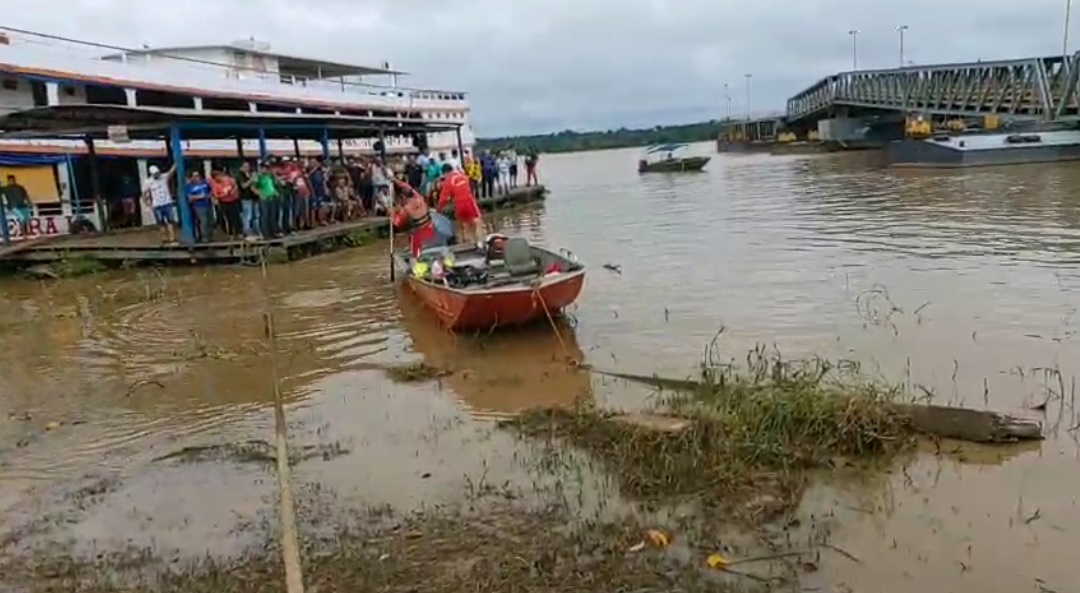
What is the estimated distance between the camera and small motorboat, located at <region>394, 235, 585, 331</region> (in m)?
9.84

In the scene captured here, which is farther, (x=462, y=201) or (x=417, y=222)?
(x=417, y=222)

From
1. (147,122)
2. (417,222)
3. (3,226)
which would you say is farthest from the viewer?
(3,226)

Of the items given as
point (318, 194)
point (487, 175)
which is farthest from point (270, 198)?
point (487, 175)

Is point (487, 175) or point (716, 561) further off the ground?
point (487, 175)

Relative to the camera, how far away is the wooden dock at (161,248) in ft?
56.9

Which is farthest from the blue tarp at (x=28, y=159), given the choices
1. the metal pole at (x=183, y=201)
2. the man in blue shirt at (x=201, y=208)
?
the man in blue shirt at (x=201, y=208)

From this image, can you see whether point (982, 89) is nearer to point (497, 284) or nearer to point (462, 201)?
point (462, 201)

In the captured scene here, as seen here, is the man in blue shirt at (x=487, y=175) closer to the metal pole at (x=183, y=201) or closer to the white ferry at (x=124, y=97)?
the white ferry at (x=124, y=97)

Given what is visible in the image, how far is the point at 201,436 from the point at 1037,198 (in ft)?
69.3

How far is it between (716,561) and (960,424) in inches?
98.6

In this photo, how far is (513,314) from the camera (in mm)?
10023

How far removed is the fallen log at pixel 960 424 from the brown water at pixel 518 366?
0.16m

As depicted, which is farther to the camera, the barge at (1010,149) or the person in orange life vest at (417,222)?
the barge at (1010,149)

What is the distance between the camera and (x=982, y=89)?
41.6m
